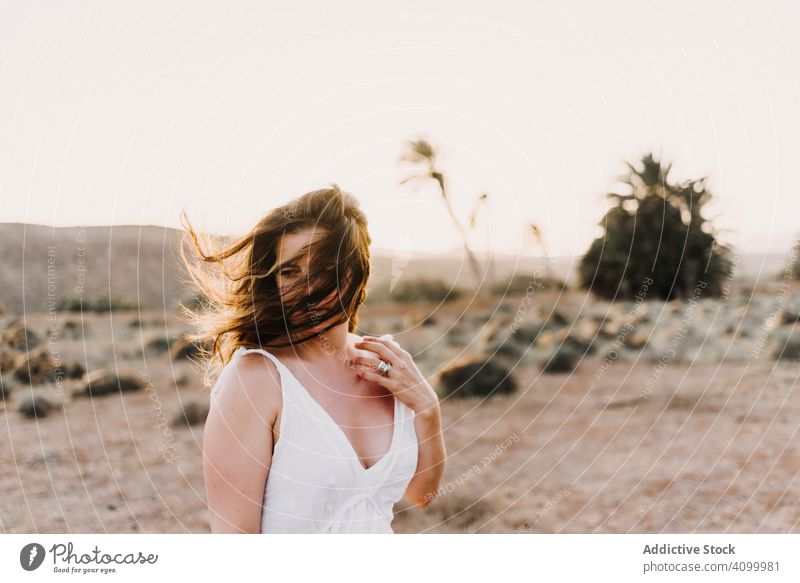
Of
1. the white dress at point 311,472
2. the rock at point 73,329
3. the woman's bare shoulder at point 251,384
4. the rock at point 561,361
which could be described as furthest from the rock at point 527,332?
the woman's bare shoulder at point 251,384

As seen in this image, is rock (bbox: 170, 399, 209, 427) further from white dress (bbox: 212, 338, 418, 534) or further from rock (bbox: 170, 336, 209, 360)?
white dress (bbox: 212, 338, 418, 534)

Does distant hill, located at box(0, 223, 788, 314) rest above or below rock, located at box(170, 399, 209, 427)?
above

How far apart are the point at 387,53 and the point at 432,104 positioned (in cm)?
32

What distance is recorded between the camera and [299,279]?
1.66 meters

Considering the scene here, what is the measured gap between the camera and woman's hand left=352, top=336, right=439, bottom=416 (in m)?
1.69

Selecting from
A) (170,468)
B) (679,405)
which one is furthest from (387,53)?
(679,405)

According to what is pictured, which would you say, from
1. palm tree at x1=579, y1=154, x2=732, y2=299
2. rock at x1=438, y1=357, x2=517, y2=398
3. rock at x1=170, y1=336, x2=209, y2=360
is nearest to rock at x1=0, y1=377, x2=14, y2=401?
rock at x1=170, y1=336, x2=209, y2=360

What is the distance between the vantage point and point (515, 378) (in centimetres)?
830

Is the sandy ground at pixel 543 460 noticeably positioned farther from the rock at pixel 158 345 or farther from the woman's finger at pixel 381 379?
the woman's finger at pixel 381 379

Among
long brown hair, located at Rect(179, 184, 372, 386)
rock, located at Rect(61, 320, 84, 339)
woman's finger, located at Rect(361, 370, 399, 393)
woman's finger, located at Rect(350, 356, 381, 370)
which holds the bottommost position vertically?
rock, located at Rect(61, 320, 84, 339)

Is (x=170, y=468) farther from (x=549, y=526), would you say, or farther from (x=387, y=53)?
(x=387, y=53)
